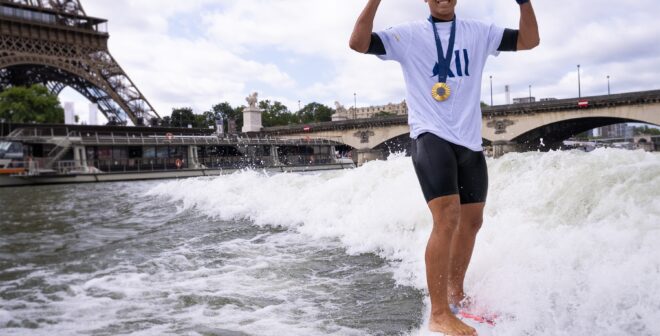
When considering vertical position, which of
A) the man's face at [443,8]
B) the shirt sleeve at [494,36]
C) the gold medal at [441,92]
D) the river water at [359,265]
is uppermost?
the man's face at [443,8]

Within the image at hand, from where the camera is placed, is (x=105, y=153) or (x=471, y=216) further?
(x=105, y=153)

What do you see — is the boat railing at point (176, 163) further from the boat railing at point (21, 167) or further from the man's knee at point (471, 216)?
the man's knee at point (471, 216)

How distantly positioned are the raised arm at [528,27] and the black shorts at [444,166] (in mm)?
773

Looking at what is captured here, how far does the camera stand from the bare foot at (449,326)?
8.73ft

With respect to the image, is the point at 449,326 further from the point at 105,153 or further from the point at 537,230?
the point at 105,153

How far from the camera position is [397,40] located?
2949 mm

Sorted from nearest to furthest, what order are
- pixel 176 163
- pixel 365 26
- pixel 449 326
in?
pixel 449 326 < pixel 365 26 < pixel 176 163

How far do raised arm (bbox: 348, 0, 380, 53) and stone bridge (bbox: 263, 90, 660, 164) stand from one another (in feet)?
153

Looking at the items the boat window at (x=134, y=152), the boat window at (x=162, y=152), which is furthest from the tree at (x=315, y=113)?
the boat window at (x=134, y=152)

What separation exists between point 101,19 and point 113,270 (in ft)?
191

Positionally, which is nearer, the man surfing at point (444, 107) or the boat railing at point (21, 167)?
the man surfing at point (444, 107)

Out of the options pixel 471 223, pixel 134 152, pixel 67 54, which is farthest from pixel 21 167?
pixel 471 223

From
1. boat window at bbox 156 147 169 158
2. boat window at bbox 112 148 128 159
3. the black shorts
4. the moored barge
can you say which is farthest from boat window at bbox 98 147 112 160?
the black shorts

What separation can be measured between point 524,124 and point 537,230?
49465 millimetres
